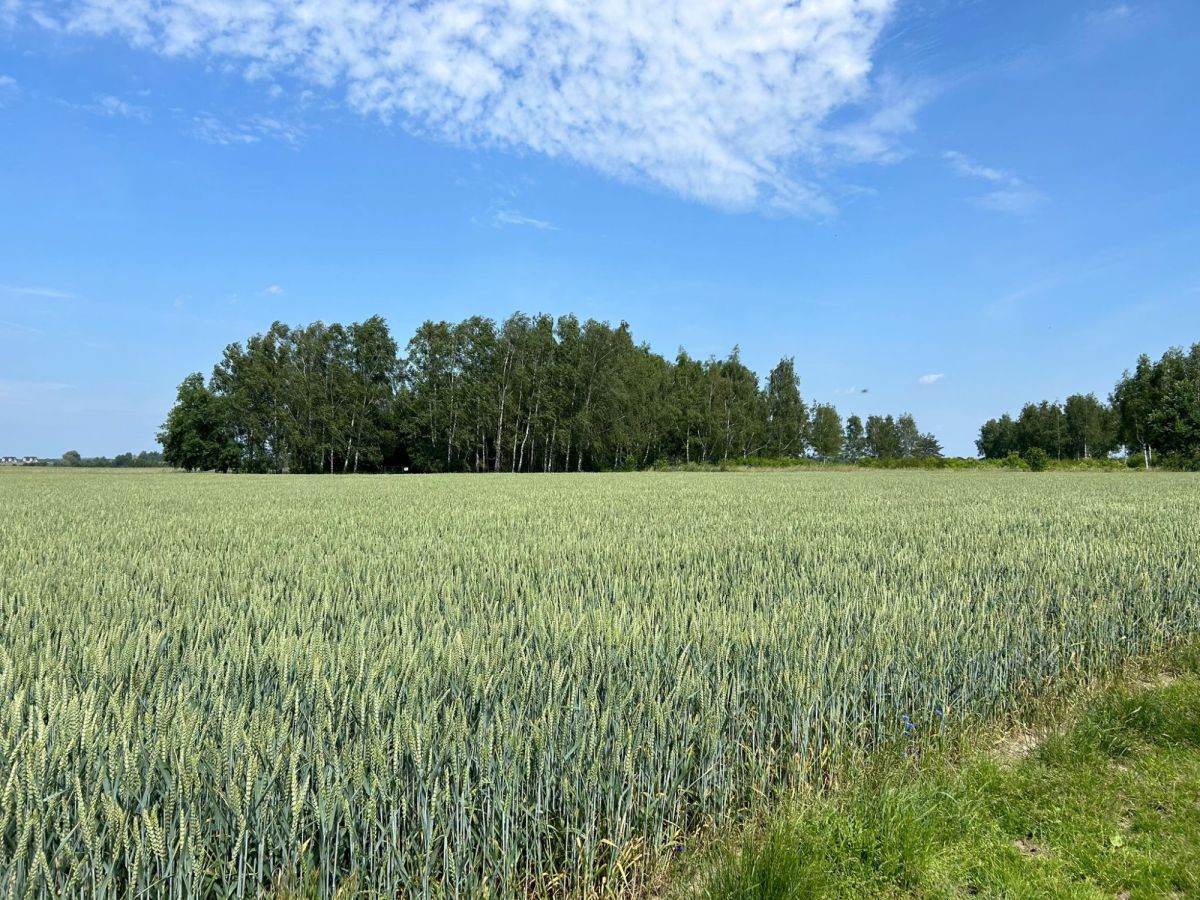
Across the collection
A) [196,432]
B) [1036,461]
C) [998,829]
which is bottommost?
[998,829]

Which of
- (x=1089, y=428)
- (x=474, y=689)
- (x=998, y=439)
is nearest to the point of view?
(x=474, y=689)

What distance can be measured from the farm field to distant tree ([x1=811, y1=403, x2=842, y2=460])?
260 ft

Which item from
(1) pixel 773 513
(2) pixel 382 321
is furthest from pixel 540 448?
(1) pixel 773 513

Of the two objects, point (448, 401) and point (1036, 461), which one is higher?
point (448, 401)

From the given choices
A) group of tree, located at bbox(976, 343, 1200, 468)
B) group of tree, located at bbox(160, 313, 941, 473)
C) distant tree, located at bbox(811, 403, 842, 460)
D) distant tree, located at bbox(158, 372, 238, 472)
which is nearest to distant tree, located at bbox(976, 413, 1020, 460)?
group of tree, located at bbox(976, 343, 1200, 468)

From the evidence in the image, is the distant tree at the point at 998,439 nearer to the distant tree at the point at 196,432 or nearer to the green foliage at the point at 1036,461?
the green foliage at the point at 1036,461

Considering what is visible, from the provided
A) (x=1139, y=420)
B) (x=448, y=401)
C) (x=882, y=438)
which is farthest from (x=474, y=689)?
(x=882, y=438)

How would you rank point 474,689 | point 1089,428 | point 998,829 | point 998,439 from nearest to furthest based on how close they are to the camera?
point 474,689 → point 998,829 → point 1089,428 → point 998,439

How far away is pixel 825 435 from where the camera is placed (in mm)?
85188

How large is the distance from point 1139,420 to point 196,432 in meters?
96.5

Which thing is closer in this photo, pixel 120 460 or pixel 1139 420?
pixel 1139 420

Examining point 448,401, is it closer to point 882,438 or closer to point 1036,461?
point 1036,461

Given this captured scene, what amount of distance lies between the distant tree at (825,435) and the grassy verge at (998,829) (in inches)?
3264

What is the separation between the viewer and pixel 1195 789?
3367mm
